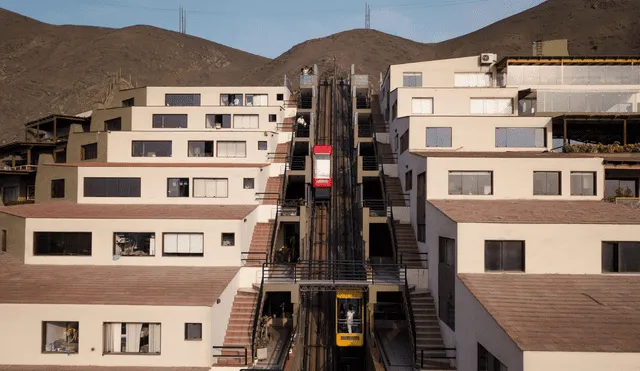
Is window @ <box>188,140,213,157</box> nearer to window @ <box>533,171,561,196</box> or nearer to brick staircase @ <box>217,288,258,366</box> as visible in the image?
brick staircase @ <box>217,288,258,366</box>

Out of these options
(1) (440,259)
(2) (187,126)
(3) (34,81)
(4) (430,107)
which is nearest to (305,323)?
(1) (440,259)

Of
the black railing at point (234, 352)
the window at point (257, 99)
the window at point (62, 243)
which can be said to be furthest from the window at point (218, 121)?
the black railing at point (234, 352)

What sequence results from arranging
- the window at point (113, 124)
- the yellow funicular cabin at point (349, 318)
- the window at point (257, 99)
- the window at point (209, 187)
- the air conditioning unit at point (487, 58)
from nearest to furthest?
the yellow funicular cabin at point (349, 318)
the window at point (209, 187)
the air conditioning unit at point (487, 58)
the window at point (113, 124)
the window at point (257, 99)

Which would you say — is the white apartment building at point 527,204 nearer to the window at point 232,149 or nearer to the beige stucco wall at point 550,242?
the beige stucco wall at point 550,242

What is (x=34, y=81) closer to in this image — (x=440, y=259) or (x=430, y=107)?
(x=430, y=107)

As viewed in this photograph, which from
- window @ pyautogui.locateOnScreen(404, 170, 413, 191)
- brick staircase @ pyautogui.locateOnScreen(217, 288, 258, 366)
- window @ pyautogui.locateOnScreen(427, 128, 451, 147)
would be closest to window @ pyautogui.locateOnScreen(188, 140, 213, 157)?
window @ pyautogui.locateOnScreen(404, 170, 413, 191)

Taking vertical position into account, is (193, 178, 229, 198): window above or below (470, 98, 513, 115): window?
below

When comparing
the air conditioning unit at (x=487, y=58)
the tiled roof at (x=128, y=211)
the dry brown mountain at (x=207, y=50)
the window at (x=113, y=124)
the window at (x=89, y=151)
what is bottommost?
the tiled roof at (x=128, y=211)
